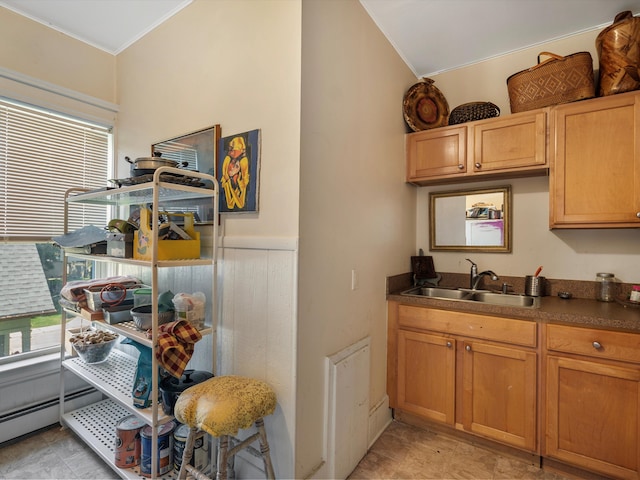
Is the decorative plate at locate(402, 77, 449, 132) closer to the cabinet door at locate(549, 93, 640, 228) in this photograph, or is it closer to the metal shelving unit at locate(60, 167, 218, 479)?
the cabinet door at locate(549, 93, 640, 228)

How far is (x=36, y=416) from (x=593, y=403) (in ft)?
10.7

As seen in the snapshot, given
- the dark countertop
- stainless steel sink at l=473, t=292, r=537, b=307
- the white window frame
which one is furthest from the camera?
stainless steel sink at l=473, t=292, r=537, b=307

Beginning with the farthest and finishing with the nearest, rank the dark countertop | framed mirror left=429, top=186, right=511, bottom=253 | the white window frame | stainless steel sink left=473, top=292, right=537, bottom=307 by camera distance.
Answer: framed mirror left=429, top=186, right=511, bottom=253
stainless steel sink left=473, top=292, right=537, bottom=307
the white window frame
the dark countertop

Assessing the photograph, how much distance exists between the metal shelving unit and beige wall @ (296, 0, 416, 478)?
1.66 feet

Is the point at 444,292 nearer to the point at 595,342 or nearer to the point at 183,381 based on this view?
the point at 595,342

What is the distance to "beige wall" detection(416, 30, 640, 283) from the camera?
2014 millimetres

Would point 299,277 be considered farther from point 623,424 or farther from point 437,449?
point 623,424

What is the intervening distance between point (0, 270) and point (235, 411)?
1915 millimetres

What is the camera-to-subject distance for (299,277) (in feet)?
4.56

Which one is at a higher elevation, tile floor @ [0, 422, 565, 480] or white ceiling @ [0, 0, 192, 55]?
white ceiling @ [0, 0, 192, 55]

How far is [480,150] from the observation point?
2.17 metres

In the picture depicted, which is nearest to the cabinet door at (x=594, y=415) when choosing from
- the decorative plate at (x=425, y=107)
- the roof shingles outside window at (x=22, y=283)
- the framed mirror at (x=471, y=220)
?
the framed mirror at (x=471, y=220)

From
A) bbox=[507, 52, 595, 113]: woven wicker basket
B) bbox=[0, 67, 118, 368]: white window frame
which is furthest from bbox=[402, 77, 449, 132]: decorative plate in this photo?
bbox=[0, 67, 118, 368]: white window frame

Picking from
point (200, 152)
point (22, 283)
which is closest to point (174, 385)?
point (200, 152)
